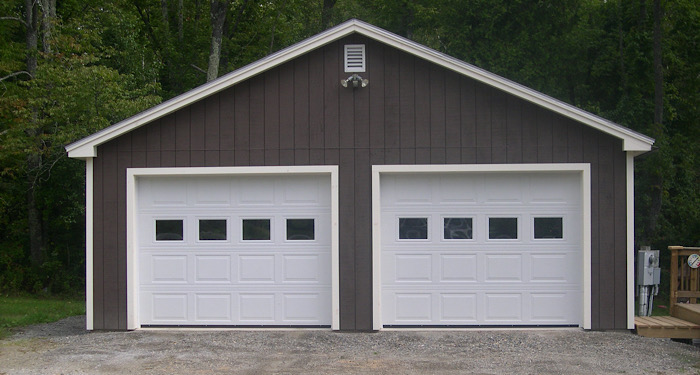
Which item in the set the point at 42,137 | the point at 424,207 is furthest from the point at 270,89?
the point at 42,137

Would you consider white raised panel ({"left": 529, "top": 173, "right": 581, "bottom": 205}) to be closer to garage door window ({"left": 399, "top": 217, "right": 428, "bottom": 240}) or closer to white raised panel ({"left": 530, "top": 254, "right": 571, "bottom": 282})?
white raised panel ({"left": 530, "top": 254, "right": 571, "bottom": 282})

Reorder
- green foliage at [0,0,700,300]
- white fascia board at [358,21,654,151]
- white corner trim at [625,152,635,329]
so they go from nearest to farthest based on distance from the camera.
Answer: white fascia board at [358,21,654,151] < white corner trim at [625,152,635,329] < green foliage at [0,0,700,300]

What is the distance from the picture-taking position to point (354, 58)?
10.3 m

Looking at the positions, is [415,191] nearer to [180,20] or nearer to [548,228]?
[548,228]

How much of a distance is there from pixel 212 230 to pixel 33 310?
18.6 ft

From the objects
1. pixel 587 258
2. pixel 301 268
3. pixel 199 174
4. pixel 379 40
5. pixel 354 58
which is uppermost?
pixel 379 40

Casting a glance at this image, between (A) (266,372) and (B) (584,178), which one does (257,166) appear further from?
(B) (584,178)

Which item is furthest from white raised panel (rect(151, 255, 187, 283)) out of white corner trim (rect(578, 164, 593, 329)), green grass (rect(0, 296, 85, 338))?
white corner trim (rect(578, 164, 593, 329))

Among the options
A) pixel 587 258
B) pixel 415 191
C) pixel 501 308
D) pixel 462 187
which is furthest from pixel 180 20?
pixel 587 258

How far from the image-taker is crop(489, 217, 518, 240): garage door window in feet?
33.9

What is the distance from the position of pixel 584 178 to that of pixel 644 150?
0.87m

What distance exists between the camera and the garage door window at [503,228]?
10.3 meters

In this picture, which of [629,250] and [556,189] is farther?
[556,189]

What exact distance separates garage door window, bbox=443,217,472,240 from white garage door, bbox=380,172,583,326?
14 mm
